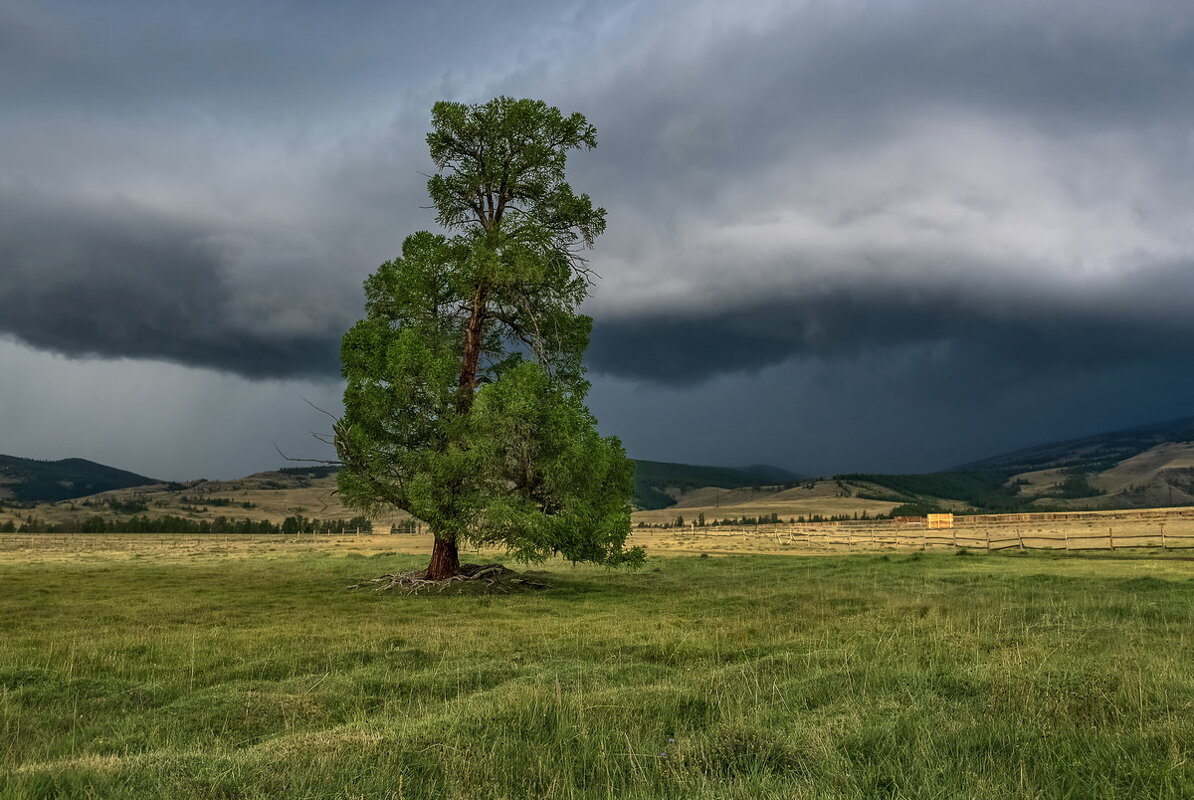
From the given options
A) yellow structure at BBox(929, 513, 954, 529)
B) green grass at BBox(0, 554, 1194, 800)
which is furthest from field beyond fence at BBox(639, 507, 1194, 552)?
green grass at BBox(0, 554, 1194, 800)

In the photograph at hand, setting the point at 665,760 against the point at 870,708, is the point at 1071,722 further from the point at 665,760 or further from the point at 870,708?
the point at 665,760

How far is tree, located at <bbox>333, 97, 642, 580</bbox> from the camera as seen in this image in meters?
23.5

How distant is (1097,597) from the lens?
20.8 m

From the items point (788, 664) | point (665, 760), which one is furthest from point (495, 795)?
point (788, 664)

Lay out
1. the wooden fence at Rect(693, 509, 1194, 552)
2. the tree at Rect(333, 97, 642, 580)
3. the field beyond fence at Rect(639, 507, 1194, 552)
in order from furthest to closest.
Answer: the field beyond fence at Rect(639, 507, 1194, 552)
the wooden fence at Rect(693, 509, 1194, 552)
the tree at Rect(333, 97, 642, 580)

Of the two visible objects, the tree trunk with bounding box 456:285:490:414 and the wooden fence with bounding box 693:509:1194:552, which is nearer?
the tree trunk with bounding box 456:285:490:414

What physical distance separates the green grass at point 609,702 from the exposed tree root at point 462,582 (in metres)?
6.14

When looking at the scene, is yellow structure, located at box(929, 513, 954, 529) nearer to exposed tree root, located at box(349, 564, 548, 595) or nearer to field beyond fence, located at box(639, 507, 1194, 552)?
field beyond fence, located at box(639, 507, 1194, 552)

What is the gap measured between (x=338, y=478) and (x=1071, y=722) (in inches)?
889

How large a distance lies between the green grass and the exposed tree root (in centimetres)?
614

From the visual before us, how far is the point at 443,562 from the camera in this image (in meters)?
26.9

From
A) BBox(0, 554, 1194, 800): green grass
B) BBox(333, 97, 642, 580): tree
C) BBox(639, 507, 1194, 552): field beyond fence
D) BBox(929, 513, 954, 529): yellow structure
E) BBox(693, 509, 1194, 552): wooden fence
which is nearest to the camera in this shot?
BBox(0, 554, 1194, 800): green grass

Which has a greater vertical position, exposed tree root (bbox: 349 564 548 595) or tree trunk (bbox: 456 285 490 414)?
tree trunk (bbox: 456 285 490 414)

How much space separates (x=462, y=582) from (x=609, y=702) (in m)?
18.5
